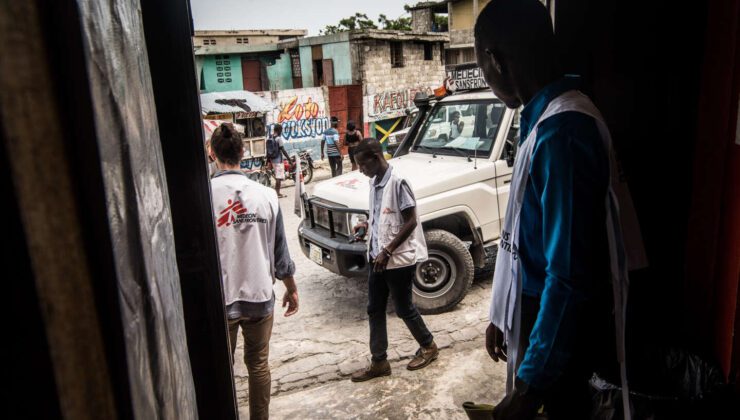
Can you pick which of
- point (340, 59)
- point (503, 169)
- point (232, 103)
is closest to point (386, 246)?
point (503, 169)

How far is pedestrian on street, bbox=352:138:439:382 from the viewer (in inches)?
153

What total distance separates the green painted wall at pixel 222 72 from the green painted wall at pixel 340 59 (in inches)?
195

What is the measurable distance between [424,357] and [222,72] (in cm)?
2315

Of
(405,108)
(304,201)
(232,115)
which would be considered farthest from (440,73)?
(304,201)

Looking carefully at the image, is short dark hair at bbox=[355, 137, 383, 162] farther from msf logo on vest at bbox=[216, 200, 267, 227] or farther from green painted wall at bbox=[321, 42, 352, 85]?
green painted wall at bbox=[321, 42, 352, 85]

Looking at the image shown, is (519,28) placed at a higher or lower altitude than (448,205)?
higher

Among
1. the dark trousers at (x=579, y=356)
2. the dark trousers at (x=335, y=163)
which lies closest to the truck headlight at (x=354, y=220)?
the dark trousers at (x=579, y=356)

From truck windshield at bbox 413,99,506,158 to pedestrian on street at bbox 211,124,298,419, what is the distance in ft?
10.2

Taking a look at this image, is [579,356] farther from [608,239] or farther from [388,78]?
[388,78]

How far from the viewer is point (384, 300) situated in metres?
4.04

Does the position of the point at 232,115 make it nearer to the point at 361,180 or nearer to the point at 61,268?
the point at 361,180

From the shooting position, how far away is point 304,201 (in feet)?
19.4

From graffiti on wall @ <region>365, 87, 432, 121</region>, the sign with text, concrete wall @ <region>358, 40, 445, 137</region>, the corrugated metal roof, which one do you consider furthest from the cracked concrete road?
concrete wall @ <region>358, 40, 445, 137</region>

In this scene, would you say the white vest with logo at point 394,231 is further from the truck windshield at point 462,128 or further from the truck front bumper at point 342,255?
the truck windshield at point 462,128
